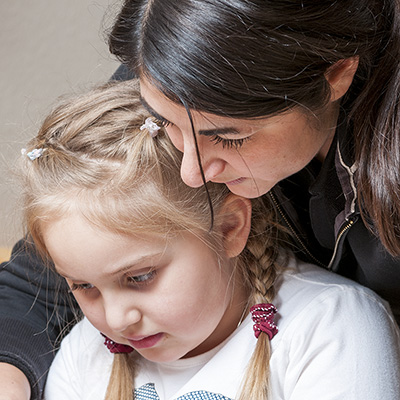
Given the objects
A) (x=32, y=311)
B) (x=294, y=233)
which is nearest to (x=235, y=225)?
(x=294, y=233)

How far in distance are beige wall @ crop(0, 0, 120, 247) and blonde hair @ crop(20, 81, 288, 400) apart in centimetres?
82

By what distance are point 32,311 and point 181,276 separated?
352 mm

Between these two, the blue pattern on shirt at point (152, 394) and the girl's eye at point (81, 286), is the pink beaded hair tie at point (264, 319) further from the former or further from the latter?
the girl's eye at point (81, 286)

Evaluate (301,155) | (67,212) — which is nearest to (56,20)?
(67,212)

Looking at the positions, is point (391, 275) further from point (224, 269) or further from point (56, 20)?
point (56, 20)

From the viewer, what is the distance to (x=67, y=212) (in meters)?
0.87

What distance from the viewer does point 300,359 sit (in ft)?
2.90

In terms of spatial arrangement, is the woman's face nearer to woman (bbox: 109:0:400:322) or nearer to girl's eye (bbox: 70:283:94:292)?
woman (bbox: 109:0:400:322)

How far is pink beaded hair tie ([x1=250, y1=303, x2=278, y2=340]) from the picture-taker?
907mm

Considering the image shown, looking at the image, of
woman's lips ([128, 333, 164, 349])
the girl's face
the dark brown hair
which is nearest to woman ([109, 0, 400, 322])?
the dark brown hair

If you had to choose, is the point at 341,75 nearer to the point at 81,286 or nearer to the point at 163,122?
the point at 163,122

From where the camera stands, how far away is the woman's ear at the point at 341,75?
2.46 feet

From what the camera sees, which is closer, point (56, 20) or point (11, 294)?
point (11, 294)

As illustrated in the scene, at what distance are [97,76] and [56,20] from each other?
0.18m
